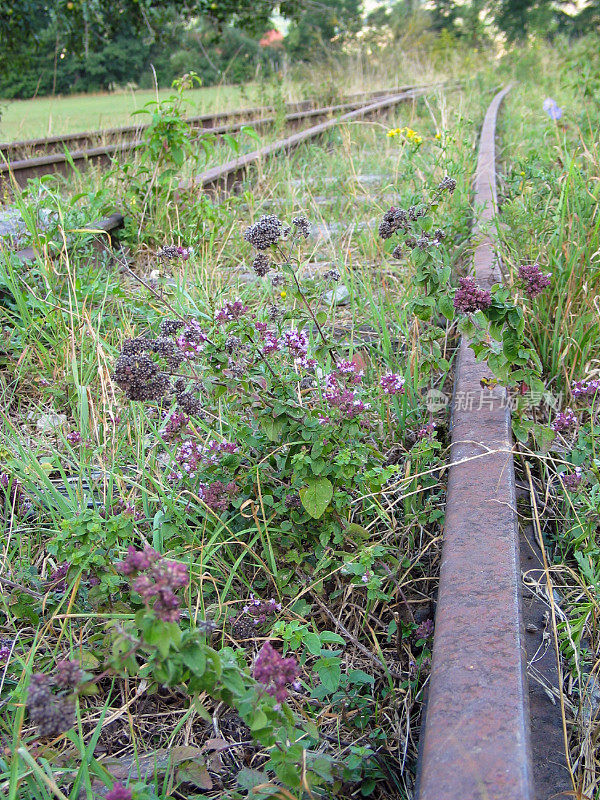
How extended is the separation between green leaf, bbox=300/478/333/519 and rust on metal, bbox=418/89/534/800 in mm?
300

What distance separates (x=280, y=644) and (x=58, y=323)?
6.03ft

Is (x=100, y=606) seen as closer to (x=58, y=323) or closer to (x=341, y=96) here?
(x=58, y=323)

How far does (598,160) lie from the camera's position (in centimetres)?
369

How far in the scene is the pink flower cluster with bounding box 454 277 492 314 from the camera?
181 cm

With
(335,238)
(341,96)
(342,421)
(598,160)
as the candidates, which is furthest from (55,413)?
(341,96)

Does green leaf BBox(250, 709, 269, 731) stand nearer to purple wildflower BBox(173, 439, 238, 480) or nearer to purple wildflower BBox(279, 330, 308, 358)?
purple wildflower BBox(173, 439, 238, 480)

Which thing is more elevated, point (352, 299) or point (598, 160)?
point (598, 160)

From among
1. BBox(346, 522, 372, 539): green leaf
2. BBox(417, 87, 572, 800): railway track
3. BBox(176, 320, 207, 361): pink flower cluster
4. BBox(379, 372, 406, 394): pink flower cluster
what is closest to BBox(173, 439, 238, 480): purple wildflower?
BBox(176, 320, 207, 361): pink flower cluster

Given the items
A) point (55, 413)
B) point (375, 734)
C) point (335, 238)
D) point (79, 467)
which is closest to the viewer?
point (375, 734)

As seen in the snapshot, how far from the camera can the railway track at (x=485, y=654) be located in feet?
2.94

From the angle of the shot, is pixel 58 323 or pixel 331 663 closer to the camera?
pixel 331 663

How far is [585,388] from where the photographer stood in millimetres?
2115

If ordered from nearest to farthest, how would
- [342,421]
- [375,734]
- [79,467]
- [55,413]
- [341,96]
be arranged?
[375,734] < [342,421] < [79,467] < [55,413] < [341,96]

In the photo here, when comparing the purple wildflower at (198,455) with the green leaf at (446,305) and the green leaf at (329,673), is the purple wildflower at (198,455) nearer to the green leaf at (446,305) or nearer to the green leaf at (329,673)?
the green leaf at (329,673)
